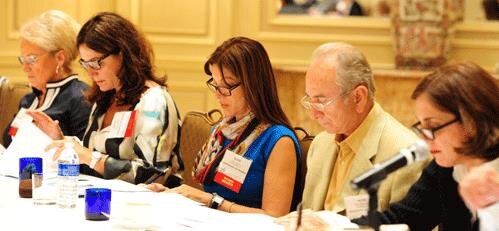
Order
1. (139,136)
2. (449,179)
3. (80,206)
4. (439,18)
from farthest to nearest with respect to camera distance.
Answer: (439,18)
(139,136)
(80,206)
(449,179)

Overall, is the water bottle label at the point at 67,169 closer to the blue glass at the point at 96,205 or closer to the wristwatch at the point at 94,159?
the blue glass at the point at 96,205

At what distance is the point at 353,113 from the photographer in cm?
356

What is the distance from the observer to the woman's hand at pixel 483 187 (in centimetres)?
A: 254

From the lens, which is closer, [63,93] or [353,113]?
[353,113]

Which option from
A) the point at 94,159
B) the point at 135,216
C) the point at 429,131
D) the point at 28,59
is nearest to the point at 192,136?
the point at 94,159

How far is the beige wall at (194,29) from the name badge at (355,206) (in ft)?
13.4

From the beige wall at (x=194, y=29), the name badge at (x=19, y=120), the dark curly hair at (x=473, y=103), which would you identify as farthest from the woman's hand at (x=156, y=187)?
the beige wall at (x=194, y=29)

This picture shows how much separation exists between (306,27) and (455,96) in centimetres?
460

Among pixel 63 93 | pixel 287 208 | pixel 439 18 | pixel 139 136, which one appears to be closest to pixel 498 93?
pixel 287 208

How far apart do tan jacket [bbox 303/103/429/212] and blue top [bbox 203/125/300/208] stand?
0.13 meters

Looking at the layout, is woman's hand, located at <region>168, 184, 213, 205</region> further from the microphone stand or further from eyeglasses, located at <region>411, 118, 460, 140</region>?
the microphone stand

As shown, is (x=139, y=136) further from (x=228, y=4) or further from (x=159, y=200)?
(x=228, y=4)

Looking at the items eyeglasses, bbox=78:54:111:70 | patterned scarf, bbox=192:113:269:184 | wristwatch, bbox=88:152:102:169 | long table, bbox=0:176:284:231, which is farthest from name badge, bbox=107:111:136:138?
long table, bbox=0:176:284:231

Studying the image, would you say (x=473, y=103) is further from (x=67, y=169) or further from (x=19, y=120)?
(x=19, y=120)
